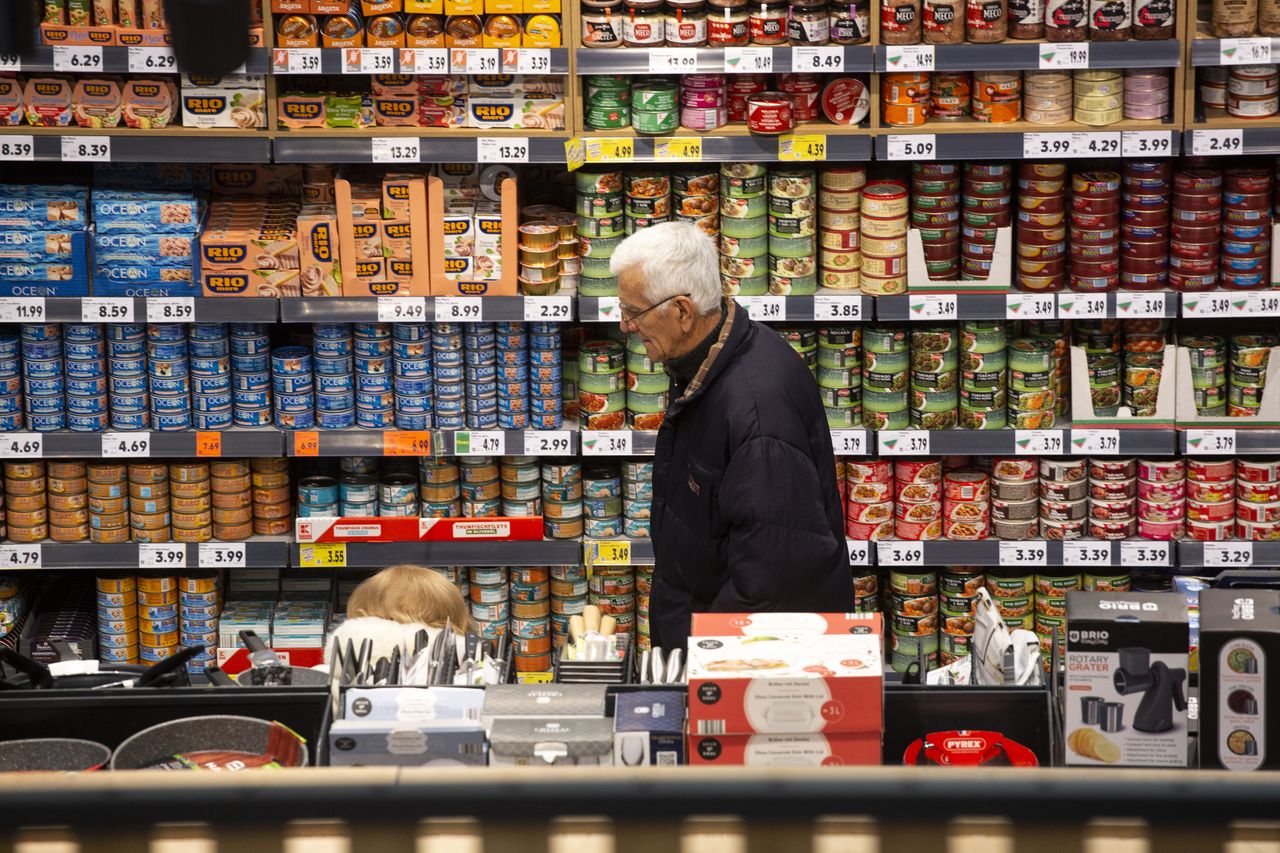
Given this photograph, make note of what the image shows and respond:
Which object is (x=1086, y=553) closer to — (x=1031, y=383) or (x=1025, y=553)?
(x=1025, y=553)

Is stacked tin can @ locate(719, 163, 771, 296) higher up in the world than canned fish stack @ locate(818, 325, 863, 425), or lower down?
higher up

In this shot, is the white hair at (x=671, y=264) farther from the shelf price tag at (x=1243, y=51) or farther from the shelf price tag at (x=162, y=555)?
the shelf price tag at (x=162, y=555)

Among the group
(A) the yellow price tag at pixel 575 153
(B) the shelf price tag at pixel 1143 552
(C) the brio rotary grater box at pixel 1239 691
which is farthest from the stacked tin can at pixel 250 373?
(C) the brio rotary grater box at pixel 1239 691

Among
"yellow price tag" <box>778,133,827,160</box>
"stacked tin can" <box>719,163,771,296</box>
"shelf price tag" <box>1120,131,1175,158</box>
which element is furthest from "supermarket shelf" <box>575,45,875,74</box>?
"shelf price tag" <box>1120,131,1175,158</box>

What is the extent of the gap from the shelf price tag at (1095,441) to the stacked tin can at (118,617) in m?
3.01

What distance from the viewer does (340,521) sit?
5.19 m

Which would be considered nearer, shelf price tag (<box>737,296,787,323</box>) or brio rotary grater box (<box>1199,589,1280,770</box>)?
brio rotary grater box (<box>1199,589,1280,770</box>)

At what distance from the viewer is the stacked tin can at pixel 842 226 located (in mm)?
5035

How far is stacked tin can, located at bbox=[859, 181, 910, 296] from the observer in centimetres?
499

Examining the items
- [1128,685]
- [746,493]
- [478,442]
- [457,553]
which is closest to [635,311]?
[746,493]

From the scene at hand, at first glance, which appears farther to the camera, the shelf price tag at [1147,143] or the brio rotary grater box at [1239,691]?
the shelf price tag at [1147,143]

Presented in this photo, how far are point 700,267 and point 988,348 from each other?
1.87 meters

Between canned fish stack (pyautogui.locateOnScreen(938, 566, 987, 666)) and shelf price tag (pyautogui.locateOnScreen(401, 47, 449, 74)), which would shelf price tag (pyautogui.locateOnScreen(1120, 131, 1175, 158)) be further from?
shelf price tag (pyautogui.locateOnScreen(401, 47, 449, 74))

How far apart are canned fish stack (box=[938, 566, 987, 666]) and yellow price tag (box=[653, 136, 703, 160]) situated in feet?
5.25
